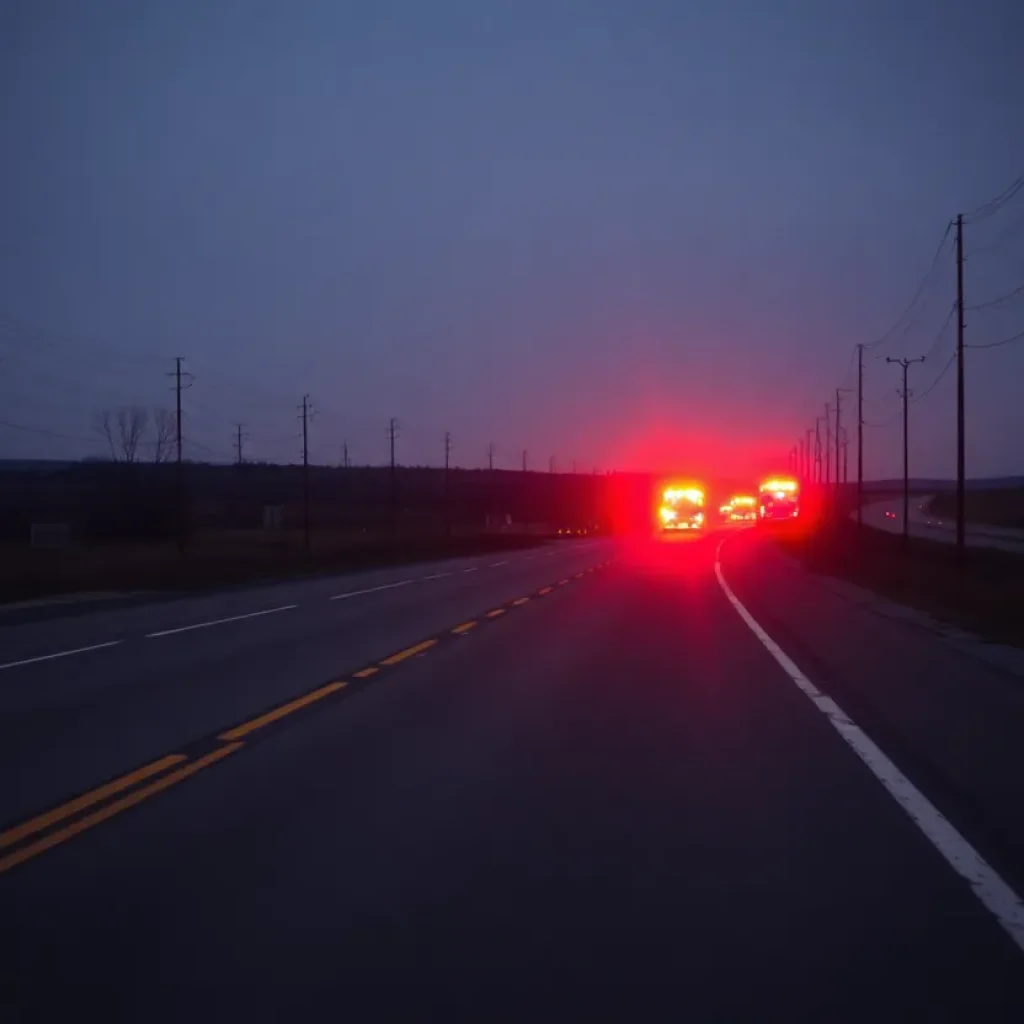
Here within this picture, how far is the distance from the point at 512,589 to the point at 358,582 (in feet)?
22.7

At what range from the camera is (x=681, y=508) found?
88.8 meters

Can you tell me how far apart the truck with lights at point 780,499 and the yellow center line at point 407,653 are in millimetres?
80709

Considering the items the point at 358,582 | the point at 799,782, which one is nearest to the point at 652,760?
the point at 799,782

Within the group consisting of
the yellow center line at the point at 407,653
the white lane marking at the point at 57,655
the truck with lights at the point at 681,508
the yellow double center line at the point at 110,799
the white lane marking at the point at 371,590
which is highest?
the truck with lights at the point at 681,508

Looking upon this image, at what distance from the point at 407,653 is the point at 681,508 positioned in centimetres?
6915

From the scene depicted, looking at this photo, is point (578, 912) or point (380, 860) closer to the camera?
point (578, 912)

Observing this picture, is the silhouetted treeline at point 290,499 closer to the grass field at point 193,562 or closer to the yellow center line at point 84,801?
the grass field at point 193,562

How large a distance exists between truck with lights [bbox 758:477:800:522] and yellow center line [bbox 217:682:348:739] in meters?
86.4

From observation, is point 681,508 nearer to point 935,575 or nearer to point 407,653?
point 935,575

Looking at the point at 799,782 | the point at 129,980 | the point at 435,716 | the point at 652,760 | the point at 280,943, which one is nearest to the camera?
the point at 129,980

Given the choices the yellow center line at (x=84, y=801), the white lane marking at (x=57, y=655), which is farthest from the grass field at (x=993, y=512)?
the yellow center line at (x=84, y=801)

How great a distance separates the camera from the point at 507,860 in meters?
8.49

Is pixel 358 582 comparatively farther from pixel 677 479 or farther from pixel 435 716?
pixel 677 479

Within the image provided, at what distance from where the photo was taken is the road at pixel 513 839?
20.9 feet
